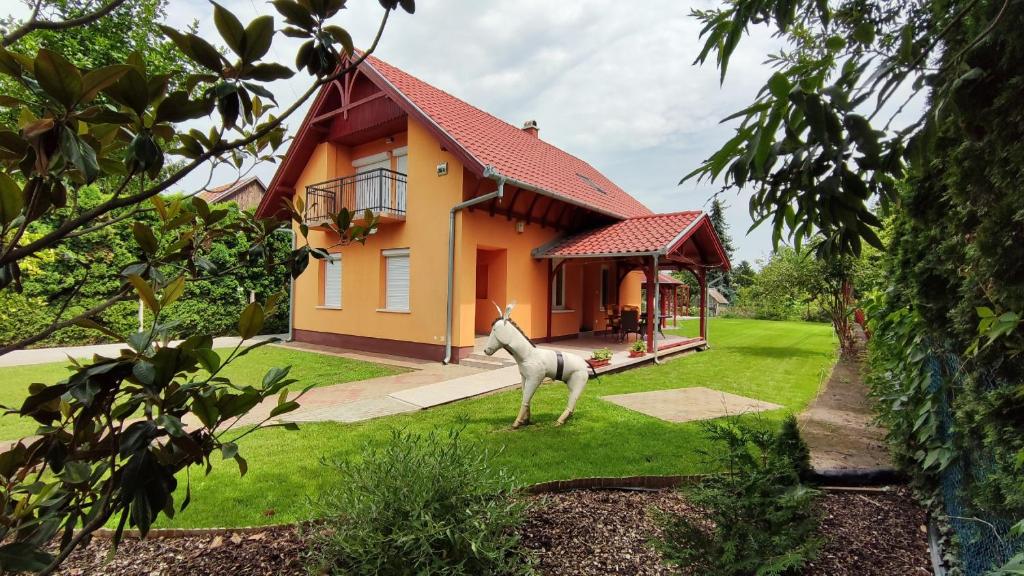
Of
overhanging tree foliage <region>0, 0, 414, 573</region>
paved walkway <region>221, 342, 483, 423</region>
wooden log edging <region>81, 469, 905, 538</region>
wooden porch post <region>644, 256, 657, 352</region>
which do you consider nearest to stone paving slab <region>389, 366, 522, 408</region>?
paved walkway <region>221, 342, 483, 423</region>

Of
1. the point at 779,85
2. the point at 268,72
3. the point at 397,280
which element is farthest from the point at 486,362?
the point at 268,72

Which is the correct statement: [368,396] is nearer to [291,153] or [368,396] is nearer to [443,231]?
[443,231]

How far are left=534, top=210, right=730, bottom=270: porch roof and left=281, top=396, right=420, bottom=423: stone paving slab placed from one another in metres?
6.31

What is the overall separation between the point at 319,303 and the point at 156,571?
39.6ft

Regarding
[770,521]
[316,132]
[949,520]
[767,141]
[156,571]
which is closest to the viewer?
[767,141]

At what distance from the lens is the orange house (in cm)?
1048

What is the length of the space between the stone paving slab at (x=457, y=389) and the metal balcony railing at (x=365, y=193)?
4.84 metres

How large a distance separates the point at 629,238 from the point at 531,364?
280 inches

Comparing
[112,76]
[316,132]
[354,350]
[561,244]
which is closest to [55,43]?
[316,132]

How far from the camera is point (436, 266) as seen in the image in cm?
1078

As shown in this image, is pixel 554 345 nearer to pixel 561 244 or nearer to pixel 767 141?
pixel 561 244

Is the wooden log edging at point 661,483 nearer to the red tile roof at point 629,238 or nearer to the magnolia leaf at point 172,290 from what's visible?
the magnolia leaf at point 172,290

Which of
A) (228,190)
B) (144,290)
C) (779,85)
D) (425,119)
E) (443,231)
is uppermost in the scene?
(425,119)

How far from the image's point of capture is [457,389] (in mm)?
7645
